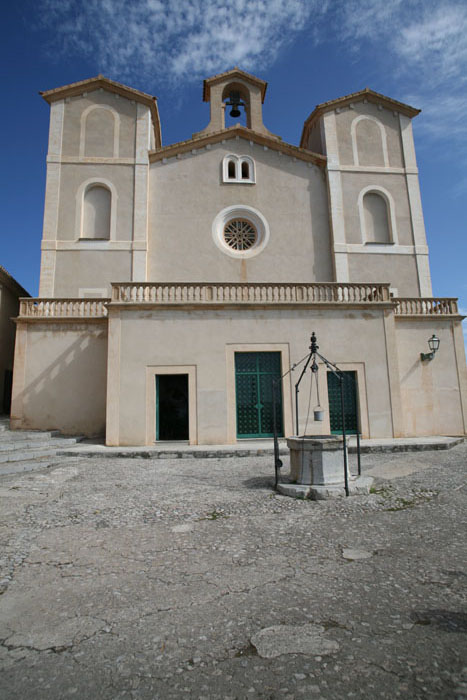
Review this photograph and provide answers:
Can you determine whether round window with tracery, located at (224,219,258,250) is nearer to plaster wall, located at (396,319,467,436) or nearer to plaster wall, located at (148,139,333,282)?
plaster wall, located at (148,139,333,282)

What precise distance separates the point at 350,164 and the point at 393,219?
331cm

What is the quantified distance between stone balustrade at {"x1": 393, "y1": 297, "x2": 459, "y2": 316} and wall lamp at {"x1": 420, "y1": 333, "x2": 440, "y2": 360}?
3.47ft

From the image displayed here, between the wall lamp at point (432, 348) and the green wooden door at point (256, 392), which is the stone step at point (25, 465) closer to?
the green wooden door at point (256, 392)

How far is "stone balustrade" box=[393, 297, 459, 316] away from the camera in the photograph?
15125 millimetres

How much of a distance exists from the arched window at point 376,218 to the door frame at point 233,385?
9.03m

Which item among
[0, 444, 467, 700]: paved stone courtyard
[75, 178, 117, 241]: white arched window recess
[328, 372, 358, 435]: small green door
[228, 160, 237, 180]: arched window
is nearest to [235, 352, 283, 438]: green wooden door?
[328, 372, 358, 435]: small green door

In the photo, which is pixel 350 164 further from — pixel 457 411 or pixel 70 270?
pixel 70 270

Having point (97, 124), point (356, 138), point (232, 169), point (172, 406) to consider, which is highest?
point (97, 124)

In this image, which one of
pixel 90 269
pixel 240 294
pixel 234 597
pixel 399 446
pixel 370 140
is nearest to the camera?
pixel 234 597

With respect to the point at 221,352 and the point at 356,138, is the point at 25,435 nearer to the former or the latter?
the point at 221,352

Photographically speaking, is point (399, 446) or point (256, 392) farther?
point (256, 392)

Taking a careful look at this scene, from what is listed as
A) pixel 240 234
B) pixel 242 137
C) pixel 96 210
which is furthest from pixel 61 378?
pixel 242 137

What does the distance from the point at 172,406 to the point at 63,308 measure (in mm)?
5738

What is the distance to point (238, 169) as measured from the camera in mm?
19031
